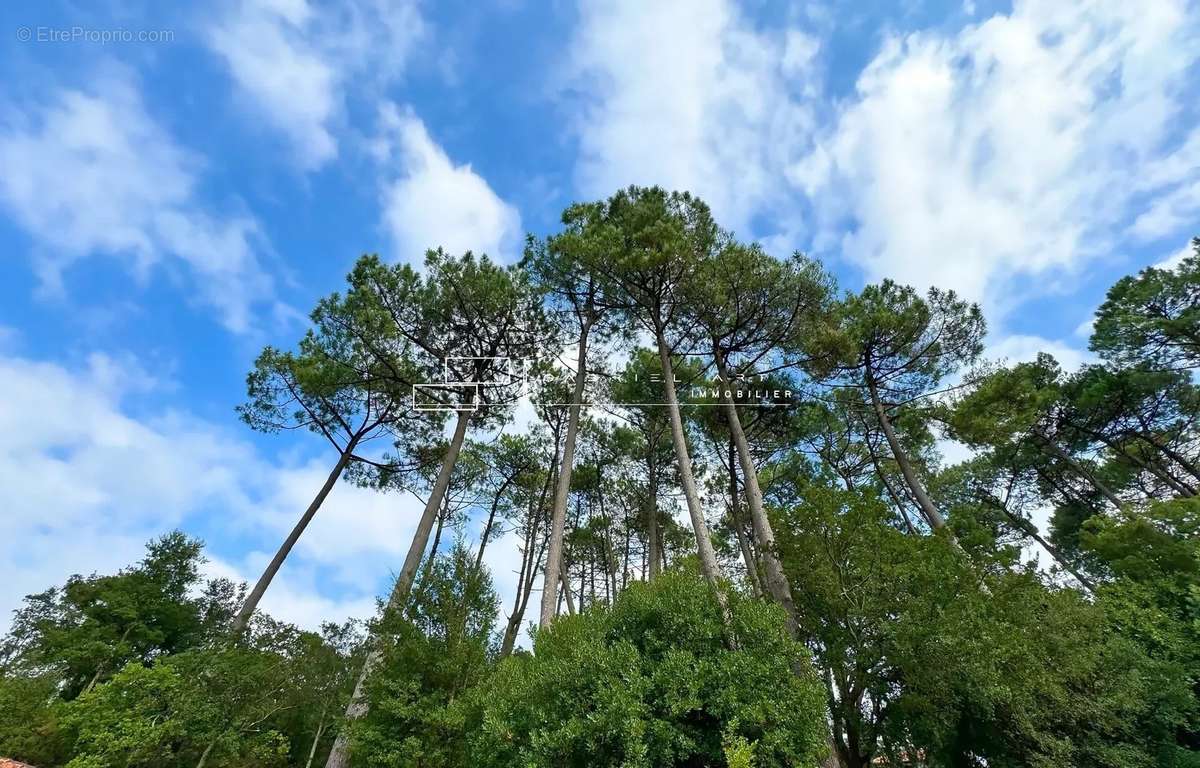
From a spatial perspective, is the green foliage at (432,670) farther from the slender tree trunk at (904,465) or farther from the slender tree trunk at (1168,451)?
the slender tree trunk at (1168,451)

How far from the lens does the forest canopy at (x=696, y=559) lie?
7254 mm

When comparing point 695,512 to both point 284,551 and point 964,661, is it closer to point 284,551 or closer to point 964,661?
point 964,661

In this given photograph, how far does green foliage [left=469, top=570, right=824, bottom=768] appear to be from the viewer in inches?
237

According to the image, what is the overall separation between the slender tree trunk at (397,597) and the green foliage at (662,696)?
3179 mm

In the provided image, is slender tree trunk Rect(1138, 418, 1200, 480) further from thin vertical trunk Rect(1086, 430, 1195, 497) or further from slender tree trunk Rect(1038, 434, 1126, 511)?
slender tree trunk Rect(1038, 434, 1126, 511)

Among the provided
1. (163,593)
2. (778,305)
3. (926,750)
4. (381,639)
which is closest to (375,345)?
(381,639)

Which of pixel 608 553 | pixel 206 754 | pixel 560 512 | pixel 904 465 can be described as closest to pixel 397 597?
pixel 560 512

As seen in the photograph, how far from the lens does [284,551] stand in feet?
49.5

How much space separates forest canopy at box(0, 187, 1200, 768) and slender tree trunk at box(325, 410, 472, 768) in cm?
10

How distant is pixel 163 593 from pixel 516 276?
18270 mm

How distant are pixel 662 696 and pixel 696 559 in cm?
298

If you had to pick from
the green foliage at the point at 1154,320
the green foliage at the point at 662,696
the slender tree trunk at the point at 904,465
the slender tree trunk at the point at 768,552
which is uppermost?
the green foliage at the point at 1154,320

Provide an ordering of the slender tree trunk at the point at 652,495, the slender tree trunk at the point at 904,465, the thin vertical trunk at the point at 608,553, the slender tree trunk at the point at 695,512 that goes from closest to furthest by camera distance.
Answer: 1. the slender tree trunk at the point at 695,512
2. the slender tree trunk at the point at 904,465
3. the slender tree trunk at the point at 652,495
4. the thin vertical trunk at the point at 608,553

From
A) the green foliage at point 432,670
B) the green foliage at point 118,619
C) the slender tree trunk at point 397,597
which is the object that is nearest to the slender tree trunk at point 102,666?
the green foliage at point 118,619
